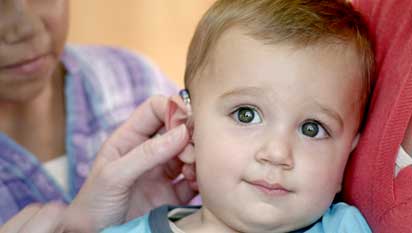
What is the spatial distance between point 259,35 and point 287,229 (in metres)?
0.25

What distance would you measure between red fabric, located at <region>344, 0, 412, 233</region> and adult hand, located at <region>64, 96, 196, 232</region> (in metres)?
0.26

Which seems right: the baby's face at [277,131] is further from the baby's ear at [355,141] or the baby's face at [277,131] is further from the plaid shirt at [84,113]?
the plaid shirt at [84,113]

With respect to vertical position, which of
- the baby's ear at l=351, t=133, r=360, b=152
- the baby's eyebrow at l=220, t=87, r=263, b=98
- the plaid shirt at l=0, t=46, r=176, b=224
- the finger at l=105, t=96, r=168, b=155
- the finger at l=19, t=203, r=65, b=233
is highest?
the baby's eyebrow at l=220, t=87, r=263, b=98

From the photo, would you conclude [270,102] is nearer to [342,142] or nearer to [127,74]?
[342,142]

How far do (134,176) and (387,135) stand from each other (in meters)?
0.42

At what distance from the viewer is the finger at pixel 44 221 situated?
2.82 feet

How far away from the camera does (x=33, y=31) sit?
1236 mm

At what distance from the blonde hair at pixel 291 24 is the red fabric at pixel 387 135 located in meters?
0.03

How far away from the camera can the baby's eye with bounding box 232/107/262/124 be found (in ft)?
2.92

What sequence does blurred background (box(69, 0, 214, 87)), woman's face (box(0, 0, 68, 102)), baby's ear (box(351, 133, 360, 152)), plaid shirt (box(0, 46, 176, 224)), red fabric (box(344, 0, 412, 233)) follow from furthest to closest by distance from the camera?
blurred background (box(69, 0, 214, 87)) < plaid shirt (box(0, 46, 176, 224)) < woman's face (box(0, 0, 68, 102)) < baby's ear (box(351, 133, 360, 152)) < red fabric (box(344, 0, 412, 233))

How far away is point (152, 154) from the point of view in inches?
41.4

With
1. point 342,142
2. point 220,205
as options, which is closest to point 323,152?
point 342,142

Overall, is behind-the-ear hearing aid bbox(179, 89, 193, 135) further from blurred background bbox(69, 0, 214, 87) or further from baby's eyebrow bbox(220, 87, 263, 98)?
blurred background bbox(69, 0, 214, 87)

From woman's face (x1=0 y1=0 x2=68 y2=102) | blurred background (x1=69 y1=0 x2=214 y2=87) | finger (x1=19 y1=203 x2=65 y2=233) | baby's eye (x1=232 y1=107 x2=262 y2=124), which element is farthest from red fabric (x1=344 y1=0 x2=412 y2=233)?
blurred background (x1=69 y1=0 x2=214 y2=87)
